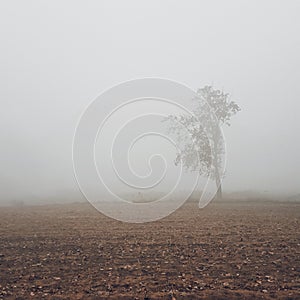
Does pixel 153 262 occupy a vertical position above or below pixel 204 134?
below

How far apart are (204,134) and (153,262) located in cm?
3247

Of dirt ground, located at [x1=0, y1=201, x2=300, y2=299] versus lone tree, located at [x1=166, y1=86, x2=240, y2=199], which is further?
lone tree, located at [x1=166, y1=86, x2=240, y2=199]

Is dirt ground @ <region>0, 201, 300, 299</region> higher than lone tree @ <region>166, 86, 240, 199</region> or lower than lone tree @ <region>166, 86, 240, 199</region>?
lower

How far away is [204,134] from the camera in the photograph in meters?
43.3

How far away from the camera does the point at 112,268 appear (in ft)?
38.0

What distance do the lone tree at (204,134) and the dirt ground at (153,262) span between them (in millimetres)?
22255

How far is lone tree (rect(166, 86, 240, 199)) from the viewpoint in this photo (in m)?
42.5

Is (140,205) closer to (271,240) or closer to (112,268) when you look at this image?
(271,240)

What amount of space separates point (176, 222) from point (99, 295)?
14000 mm

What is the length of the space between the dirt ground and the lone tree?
22.3 metres

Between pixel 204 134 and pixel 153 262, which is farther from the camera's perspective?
pixel 204 134

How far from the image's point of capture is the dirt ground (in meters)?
9.20

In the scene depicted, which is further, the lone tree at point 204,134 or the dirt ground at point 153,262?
the lone tree at point 204,134

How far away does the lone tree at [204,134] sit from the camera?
4253 cm
